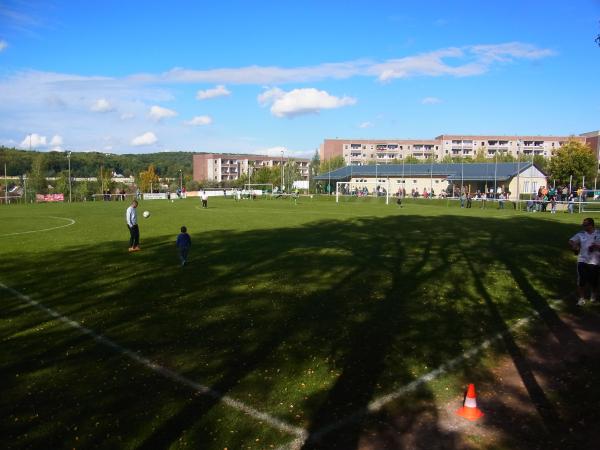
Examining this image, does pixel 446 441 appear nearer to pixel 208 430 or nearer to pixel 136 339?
pixel 208 430

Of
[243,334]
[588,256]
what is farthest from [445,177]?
[243,334]

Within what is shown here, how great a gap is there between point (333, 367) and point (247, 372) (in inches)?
48.8

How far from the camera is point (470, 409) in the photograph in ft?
18.5

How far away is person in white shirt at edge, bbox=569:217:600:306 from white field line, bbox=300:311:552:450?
2877 millimetres

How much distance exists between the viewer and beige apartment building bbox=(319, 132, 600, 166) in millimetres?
127000

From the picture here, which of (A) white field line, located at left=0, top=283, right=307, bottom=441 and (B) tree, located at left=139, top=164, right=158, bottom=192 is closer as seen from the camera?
(A) white field line, located at left=0, top=283, right=307, bottom=441

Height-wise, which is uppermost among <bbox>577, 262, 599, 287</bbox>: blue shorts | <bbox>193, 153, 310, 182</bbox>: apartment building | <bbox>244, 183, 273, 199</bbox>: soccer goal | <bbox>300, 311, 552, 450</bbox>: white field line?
<bbox>193, 153, 310, 182</bbox>: apartment building

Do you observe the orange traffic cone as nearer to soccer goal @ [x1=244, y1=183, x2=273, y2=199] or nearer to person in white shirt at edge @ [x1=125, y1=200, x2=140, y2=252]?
person in white shirt at edge @ [x1=125, y1=200, x2=140, y2=252]

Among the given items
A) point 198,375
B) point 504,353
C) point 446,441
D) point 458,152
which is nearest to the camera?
point 446,441

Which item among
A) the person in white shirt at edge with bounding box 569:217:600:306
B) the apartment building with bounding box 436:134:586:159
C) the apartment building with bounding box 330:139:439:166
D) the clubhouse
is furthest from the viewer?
the apartment building with bounding box 330:139:439:166

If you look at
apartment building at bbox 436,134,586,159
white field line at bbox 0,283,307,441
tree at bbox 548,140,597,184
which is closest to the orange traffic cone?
white field line at bbox 0,283,307,441

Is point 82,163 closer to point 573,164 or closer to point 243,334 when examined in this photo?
point 573,164

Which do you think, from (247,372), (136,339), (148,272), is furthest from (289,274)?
(247,372)

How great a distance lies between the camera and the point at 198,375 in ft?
22.3
